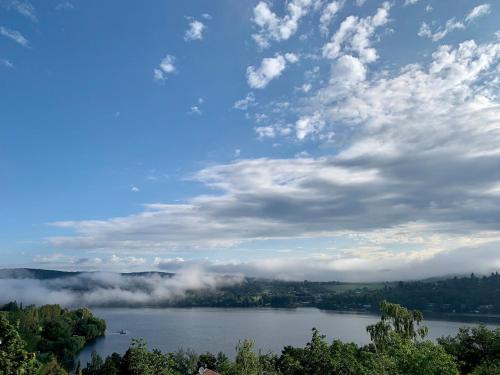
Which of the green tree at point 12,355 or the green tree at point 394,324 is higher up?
the green tree at point 12,355

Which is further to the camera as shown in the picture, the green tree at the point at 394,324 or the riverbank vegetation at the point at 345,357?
the green tree at the point at 394,324

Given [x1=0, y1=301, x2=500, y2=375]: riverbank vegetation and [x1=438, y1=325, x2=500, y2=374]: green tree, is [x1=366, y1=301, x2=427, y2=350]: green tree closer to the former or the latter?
[x1=0, y1=301, x2=500, y2=375]: riverbank vegetation

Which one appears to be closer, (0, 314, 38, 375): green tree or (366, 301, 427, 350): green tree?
(0, 314, 38, 375): green tree

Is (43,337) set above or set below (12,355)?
below

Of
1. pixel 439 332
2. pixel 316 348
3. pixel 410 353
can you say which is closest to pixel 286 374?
pixel 316 348

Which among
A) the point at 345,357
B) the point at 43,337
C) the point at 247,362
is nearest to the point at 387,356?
the point at 345,357

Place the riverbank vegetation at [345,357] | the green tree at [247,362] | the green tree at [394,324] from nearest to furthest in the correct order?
the riverbank vegetation at [345,357], the green tree at [247,362], the green tree at [394,324]

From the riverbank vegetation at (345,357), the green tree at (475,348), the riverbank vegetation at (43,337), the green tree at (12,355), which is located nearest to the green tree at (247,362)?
the riverbank vegetation at (345,357)

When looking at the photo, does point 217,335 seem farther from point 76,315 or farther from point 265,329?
point 76,315

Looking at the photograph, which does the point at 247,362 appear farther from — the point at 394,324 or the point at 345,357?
the point at 394,324

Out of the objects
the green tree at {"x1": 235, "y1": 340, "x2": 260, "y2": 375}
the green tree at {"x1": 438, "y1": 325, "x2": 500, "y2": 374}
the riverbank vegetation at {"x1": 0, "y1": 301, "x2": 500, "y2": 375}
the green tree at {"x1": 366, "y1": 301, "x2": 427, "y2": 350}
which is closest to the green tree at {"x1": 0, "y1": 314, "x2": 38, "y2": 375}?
the riverbank vegetation at {"x1": 0, "y1": 301, "x2": 500, "y2": 375}

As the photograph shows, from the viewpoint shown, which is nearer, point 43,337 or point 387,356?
point 387,356

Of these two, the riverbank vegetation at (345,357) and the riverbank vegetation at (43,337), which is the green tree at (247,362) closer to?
the riverbank vegetation at (345,357)

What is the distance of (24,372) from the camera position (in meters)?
15.3
